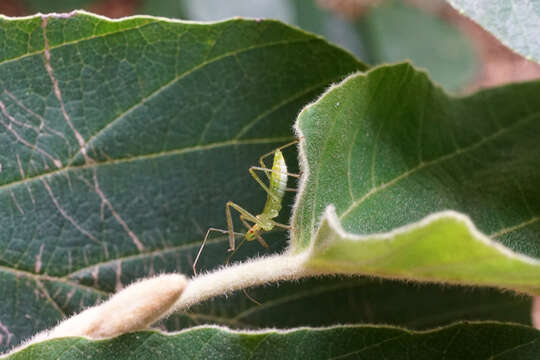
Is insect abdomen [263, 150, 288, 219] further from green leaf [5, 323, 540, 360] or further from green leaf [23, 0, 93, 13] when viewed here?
green leaf [23, 0, 93, 13]

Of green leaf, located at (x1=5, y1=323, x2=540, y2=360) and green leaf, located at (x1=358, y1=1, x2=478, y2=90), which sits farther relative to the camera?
green leaf, located at (x1=358, y1=1, x2=478, y2=90)

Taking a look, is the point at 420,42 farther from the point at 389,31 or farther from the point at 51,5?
the point at 51,5

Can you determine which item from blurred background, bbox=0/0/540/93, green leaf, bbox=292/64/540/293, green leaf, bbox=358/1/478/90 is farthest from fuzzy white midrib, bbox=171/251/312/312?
green leaf, bbox=358/1/478/90

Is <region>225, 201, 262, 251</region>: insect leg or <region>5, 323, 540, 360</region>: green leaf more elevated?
<region>225, 201, 262, 251</region>: insect leg

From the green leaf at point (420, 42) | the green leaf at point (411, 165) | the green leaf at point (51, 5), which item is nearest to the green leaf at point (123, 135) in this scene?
the green leaf at point (411, 165)

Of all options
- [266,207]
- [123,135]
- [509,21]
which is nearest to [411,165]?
[509,21]
